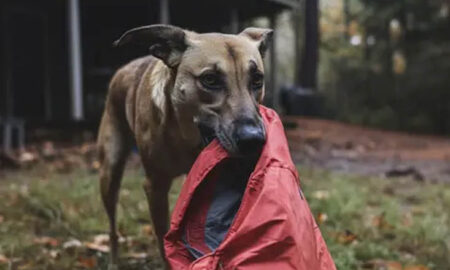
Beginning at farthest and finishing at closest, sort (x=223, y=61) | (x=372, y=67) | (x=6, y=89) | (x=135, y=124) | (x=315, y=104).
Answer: (x=372, y=67), (x=315, y=104), (x=6, y=89), (x=135, y=124), (x=223, y=61)

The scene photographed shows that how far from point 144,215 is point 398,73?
1718 centimetres

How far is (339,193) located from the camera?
21.7ft

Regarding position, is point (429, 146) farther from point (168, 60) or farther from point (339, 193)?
point (168, 60)

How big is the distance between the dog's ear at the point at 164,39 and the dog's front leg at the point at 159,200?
792 millimetres

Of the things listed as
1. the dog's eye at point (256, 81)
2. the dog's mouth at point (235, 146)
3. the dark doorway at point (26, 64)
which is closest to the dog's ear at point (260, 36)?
the dog's eye at point (256, 81)

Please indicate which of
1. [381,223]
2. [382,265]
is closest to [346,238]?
[382,265]

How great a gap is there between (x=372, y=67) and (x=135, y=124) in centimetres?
1998

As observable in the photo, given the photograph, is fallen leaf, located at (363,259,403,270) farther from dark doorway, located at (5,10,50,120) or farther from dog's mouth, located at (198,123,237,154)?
dark doorway, located at (5,10,50,120)

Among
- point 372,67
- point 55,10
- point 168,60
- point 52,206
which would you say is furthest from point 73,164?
point 372,67

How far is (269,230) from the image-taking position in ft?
7.03

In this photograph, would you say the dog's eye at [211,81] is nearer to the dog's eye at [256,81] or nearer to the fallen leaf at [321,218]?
the dog's eye at [256,81]

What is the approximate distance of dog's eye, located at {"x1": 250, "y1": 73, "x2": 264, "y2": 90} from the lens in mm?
2877

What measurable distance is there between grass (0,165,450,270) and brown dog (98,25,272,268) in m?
0.63

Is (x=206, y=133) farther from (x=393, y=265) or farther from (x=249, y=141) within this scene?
(x=393, y=265)
